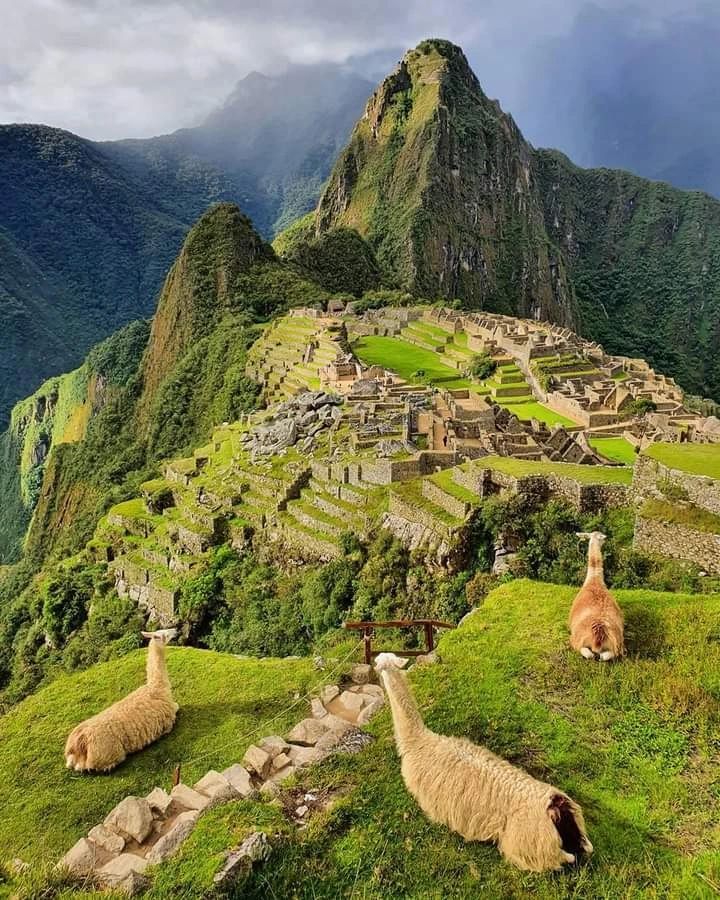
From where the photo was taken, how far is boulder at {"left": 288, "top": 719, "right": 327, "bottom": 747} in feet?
17.5

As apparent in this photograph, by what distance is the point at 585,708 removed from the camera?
5125 millimetres

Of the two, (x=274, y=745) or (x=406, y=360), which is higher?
(x=406, y=360)

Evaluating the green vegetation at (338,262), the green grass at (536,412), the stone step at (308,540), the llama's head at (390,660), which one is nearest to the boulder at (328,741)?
the llama's head at (390,660)

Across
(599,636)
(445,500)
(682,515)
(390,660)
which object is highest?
(682,515)

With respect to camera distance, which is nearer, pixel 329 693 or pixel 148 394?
pixel 329 693

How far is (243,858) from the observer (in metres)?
3.95

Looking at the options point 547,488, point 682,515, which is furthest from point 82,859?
point 547,488

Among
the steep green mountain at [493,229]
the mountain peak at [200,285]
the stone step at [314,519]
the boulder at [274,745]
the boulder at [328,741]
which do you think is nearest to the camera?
the boulder at [328,741]

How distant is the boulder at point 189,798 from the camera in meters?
4.66

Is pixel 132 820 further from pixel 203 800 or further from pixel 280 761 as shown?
pixel 280 761

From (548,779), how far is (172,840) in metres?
2.36

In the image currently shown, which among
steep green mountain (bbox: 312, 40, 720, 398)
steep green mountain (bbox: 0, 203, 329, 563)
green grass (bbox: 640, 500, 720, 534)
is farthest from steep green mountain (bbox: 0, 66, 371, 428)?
green grass (bbox: 640, 500, 720, 534)

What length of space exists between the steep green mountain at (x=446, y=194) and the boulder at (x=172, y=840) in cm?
9950

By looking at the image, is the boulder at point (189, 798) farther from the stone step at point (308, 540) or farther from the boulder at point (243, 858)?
the stone step at point (308, 540)
